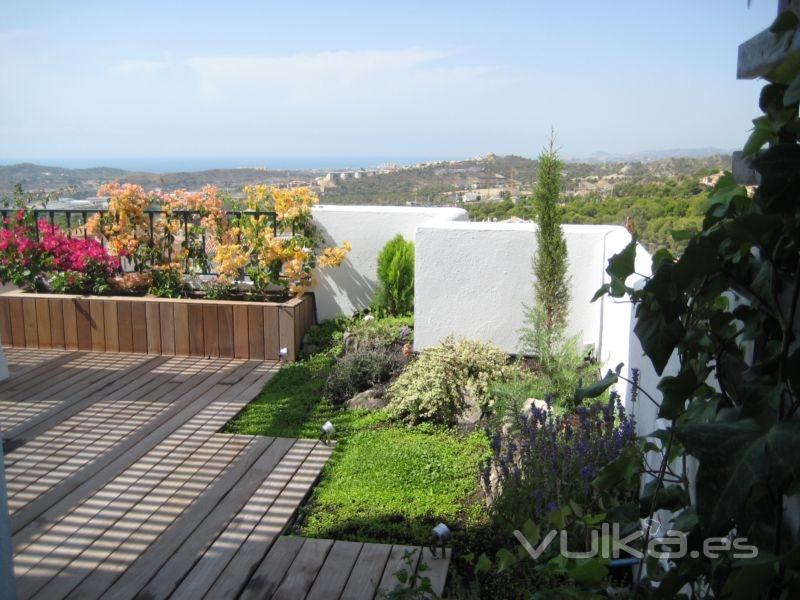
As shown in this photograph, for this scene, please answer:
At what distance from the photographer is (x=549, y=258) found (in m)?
5.79

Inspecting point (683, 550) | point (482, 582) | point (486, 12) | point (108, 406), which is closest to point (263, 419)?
point (108, 406)

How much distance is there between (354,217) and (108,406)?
3.07 metres

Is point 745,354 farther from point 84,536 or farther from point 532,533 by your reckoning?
point 84,536

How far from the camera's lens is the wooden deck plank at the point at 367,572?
2855mm

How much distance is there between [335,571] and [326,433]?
4.99ft

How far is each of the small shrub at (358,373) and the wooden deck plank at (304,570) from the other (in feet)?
7.19

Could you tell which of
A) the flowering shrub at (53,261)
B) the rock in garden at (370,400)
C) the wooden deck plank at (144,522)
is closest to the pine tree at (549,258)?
the rock in garden at (370,400)

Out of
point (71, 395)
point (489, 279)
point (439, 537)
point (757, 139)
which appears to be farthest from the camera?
point (489, 279)

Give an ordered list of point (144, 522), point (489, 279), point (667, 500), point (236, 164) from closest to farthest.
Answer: point (667, 500) < point (144, 522) < point (489, 279) < point (236, 164)

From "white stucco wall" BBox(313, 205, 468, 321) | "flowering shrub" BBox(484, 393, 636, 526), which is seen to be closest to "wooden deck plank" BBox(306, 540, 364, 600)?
"flowering shrub" BBox(484, 393, 636, 526)

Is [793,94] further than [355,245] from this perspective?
No

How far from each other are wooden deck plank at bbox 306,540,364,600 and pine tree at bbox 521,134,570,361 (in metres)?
2.89

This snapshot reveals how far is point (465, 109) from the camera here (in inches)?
1519

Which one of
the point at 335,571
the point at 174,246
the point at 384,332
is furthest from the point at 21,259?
the point at 335,571
